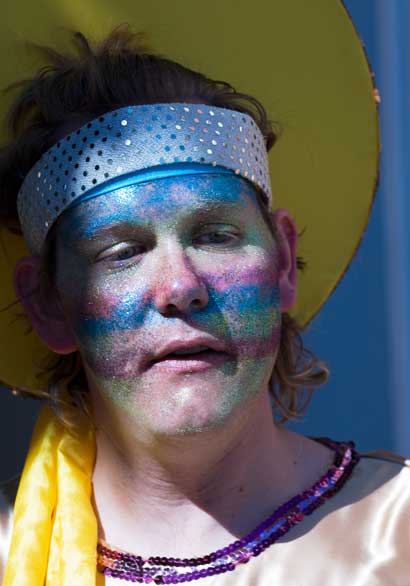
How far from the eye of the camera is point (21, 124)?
6.37 feet

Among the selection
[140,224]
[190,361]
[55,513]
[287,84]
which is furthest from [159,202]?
[55,513]

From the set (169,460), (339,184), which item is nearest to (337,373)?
(339,184)

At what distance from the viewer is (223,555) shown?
67.7 inches

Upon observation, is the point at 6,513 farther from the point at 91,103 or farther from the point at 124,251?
the point at 91,103

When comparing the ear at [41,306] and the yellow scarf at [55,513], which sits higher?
the ear at [41,306]

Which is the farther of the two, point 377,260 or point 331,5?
point 377,260

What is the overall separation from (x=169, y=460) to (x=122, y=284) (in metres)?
0.31

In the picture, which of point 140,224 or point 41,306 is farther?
point 41,306

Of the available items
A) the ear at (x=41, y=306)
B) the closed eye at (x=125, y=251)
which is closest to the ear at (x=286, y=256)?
the closed eye at (x=125, y=251)

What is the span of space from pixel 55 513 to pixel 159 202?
568 millimetres

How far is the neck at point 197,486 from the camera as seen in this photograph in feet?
5.75

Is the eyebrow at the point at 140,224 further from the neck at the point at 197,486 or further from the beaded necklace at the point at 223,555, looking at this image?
the beaded necklace at the point at 223,555

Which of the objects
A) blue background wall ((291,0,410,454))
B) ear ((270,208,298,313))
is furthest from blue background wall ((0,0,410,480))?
ear ((270,208,298,313))

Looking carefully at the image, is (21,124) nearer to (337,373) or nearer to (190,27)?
(190,27)
